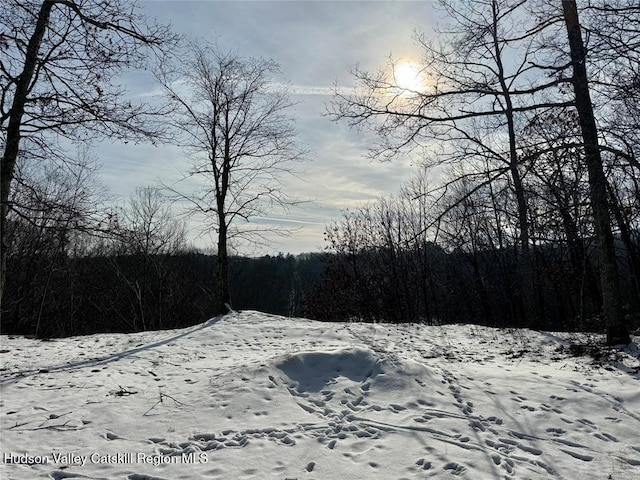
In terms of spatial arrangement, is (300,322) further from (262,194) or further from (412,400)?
(412,400)

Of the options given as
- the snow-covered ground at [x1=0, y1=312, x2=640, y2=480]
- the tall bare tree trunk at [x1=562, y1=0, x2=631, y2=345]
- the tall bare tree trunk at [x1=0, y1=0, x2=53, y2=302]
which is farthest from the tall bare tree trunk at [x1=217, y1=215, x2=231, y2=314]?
the tall bare tree trunk at [x1=562, y1=0, x2=631, y2=345]

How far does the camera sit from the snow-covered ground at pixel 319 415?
3768 mm

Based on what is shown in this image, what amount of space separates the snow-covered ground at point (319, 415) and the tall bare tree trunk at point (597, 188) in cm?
74

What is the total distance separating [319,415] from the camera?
16.5 ft

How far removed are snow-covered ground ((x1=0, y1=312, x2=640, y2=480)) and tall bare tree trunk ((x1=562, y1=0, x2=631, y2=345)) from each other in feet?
2.42

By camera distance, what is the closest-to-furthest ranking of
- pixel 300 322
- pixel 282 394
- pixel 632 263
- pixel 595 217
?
pixel 282 394 < pixel 595 217 < pixel 300 322 < pixel 632 263

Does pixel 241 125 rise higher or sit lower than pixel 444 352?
higher

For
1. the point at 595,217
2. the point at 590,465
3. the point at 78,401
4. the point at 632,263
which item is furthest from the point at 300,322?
the point at 632,263

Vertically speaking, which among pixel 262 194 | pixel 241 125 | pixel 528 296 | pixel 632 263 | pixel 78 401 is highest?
pixel 241 125

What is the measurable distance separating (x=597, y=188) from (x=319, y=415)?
6.30 meters

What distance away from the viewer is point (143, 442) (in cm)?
418

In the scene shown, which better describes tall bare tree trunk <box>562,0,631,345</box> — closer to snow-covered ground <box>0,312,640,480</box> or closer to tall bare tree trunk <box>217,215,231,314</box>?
snow-covered ground <box>0,312,640,480</box>

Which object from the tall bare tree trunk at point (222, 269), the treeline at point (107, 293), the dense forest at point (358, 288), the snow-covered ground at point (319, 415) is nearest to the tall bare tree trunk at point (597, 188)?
the snow-covered ground at point (319, 415)

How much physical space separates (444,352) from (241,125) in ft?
31.1
